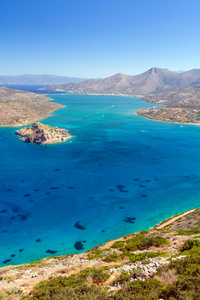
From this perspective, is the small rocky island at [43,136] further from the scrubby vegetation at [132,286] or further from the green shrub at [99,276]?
the scrubby vegetation at [132,286]

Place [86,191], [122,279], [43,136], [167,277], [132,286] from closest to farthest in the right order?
[132,286]
[167,277]
[122,279]
[86,191]
[43,136]

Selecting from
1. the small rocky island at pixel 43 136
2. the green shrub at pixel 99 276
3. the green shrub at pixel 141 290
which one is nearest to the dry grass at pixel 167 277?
the green shrub at pixel 141 290

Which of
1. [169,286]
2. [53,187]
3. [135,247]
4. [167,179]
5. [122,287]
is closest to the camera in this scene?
[169,286]

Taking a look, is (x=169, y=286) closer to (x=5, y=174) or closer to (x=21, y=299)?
(x=21, y=299)

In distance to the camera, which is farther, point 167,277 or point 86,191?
point 86,191

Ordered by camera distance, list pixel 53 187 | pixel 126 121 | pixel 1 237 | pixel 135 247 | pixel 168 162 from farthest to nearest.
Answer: pixel 126 121, pixel 168 162, pixel 53 187, pixel 1 237, pixel 135 247

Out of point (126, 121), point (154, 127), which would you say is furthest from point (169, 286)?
point (126, 121)

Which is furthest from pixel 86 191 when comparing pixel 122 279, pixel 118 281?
pixel 122 279

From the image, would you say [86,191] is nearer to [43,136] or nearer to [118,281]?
[118,281]

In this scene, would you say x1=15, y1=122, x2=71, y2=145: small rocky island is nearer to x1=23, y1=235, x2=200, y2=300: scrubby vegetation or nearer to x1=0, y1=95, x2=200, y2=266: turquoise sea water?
x1=0, y1=95, x2=200, y2=266: turquoise sea water

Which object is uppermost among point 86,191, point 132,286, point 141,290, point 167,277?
Result: point 141,290
